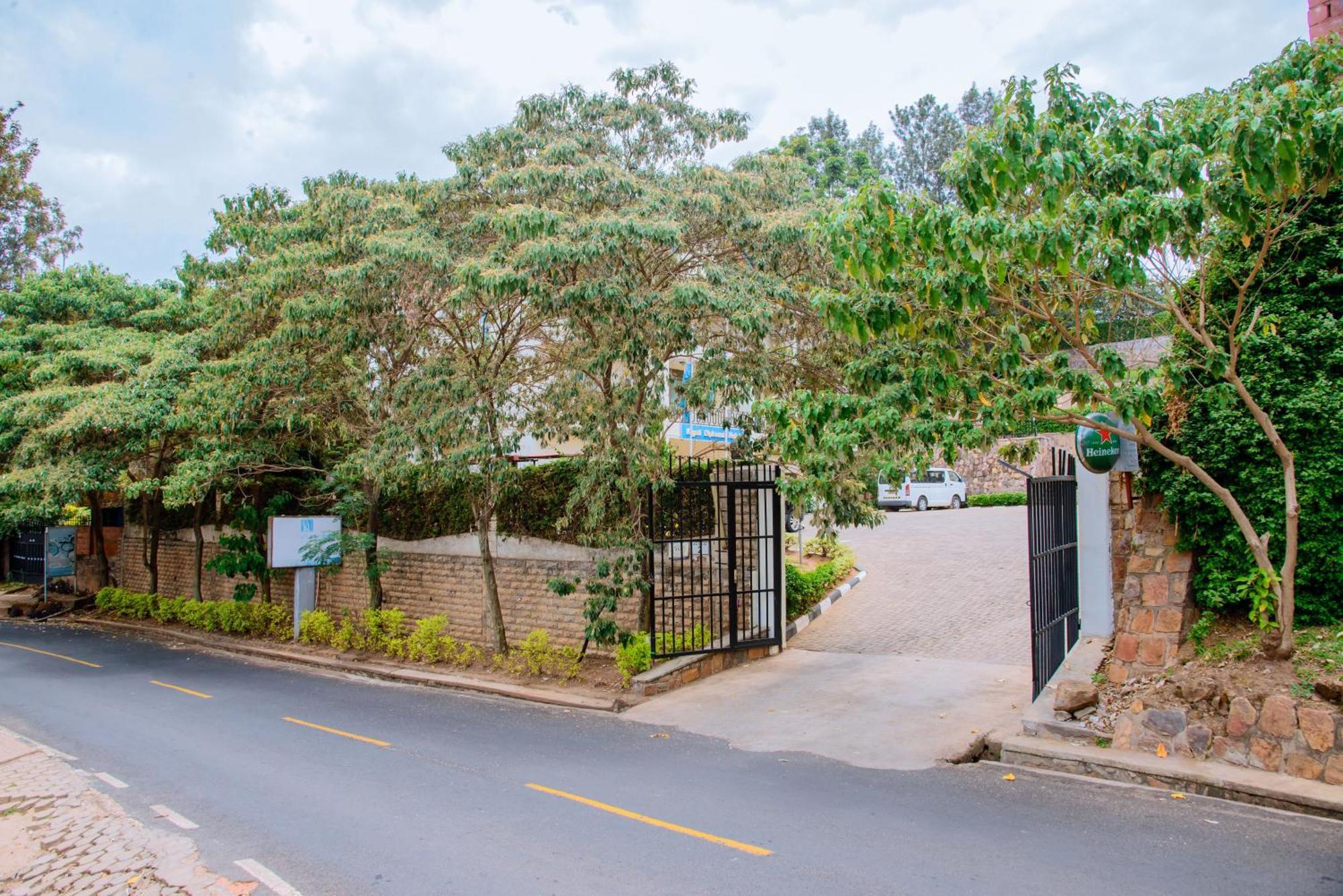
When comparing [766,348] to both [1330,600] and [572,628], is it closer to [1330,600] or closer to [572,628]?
[572,628]

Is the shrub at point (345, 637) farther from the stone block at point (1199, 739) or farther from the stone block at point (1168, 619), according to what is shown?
the stone block at point (1199, 739)

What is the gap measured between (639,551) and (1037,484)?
4747mm

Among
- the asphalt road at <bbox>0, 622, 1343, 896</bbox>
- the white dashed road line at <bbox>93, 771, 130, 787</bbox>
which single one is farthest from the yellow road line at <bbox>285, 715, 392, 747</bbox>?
the white dashed road line at <bbox>93, 771, 130, 787</bbox>

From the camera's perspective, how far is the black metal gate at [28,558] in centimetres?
2639

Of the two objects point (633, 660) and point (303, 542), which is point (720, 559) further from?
point (303, 542)

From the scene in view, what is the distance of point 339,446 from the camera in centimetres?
1652

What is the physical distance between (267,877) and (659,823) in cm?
254

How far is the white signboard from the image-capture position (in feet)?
49.3

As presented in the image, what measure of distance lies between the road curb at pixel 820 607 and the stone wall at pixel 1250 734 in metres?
6.28

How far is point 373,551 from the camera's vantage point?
15172 millimetres

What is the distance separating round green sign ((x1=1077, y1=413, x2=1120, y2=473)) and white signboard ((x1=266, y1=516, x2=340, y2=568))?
38.5 ft

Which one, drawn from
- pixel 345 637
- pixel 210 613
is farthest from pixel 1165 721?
pixel 210 613

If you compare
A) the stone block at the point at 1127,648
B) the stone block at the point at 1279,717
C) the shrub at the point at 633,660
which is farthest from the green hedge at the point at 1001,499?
the stone block at the point at 1279,717

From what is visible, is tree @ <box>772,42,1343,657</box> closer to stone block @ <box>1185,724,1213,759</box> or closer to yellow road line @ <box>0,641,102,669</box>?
stone block @ <box>1185,724,1213,759</box>
